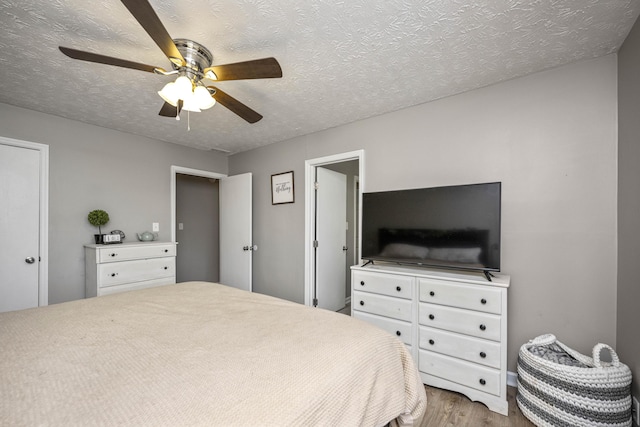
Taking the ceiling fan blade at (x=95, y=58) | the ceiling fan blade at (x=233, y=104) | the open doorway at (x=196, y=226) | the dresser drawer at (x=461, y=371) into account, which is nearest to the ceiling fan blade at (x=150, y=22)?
the ceiling fan blade at (x=95, y=58)

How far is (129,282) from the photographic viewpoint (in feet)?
9.50

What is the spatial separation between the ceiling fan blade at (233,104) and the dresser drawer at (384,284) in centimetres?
157

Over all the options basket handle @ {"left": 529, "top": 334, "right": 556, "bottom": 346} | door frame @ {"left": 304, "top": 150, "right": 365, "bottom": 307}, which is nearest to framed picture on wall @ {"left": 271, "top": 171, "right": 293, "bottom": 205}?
door frame @ {"left": 304, "top": 150, "right": 365, "bottom": 307}

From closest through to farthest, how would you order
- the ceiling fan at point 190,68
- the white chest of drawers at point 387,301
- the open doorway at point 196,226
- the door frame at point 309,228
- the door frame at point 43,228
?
the ceiling fan at point 190,68
the white chest of drawers at point 387,301
the door frame at point 43,228
the door frame at point 309,228
the open doorway at point 196,226

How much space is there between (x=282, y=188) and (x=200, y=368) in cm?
284

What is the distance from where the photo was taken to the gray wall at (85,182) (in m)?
2.71

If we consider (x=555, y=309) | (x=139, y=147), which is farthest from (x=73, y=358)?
(x=139, y=147)

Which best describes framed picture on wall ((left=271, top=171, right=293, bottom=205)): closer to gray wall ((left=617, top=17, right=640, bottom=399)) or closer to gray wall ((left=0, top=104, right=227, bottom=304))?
gray wall ((left=0, top=104, right=227, bottom=304))

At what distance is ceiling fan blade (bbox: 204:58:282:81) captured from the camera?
139 cm

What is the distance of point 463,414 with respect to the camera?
5.86 feet

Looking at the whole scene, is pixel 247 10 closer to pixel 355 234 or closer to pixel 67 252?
pixel 67 252

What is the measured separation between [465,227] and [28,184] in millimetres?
3984

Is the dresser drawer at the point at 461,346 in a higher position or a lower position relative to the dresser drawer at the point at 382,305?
lower

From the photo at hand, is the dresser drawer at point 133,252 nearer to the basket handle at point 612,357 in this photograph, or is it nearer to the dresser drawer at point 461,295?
the dresser drawer at point 461,295
